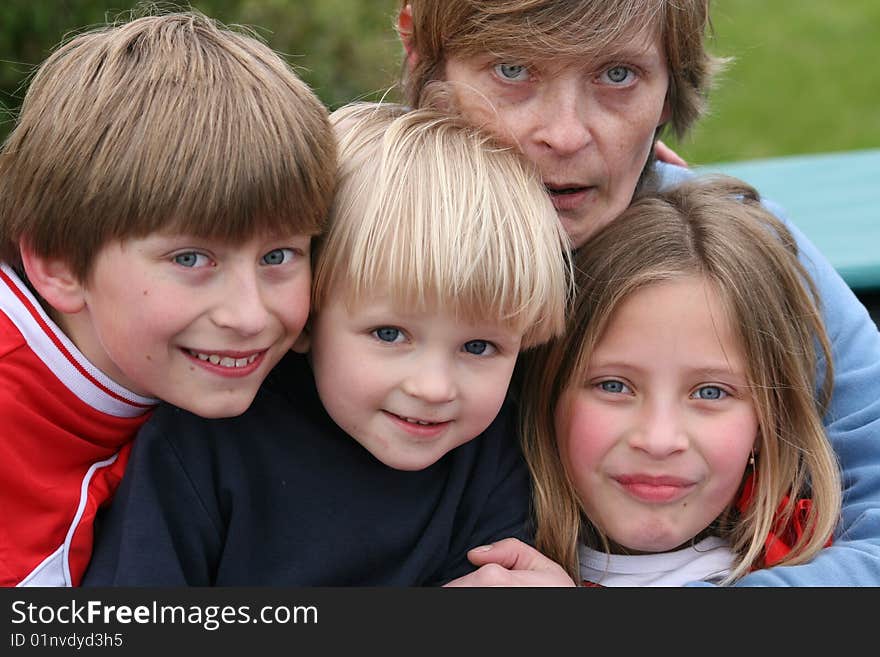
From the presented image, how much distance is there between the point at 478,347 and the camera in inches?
87.7

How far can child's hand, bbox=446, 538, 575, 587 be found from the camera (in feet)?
7.56

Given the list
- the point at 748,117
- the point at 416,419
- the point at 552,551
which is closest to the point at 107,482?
the point at 416,419

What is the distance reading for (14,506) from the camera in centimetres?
219

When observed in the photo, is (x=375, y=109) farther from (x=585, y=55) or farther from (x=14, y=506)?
(x=14, y=506)

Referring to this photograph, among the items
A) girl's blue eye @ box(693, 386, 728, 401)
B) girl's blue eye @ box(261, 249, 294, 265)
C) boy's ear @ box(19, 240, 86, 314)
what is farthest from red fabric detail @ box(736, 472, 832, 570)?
boy's ear @ box(19, 240, 86, 314)

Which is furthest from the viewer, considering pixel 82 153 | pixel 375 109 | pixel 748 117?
pixel 748 117

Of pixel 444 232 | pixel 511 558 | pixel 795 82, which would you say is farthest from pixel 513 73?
pixel 795 82

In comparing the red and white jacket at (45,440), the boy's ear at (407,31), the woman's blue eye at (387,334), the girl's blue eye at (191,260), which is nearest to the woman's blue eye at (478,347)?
the woman's blue eye at (387,334)

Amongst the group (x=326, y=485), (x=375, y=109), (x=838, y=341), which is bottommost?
(x=326, y=485)

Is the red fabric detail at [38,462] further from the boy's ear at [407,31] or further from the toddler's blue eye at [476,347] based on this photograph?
the boy's ear at [407,31]

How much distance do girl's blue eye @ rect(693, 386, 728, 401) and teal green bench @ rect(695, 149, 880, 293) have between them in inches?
43.6

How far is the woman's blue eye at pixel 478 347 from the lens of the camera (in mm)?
2217

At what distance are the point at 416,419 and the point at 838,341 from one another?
1024 mm

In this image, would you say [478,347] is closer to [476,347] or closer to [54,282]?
[476,347]
